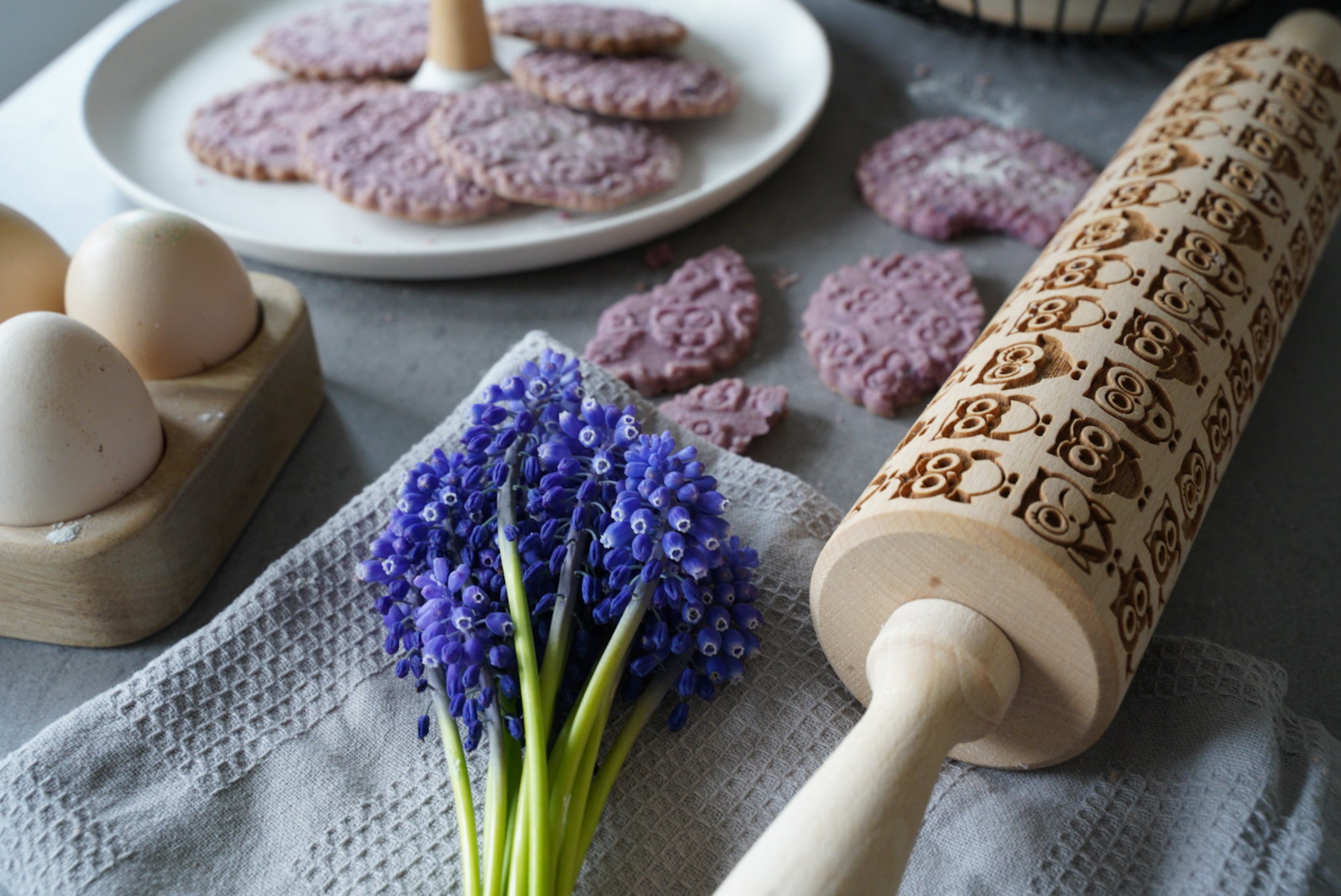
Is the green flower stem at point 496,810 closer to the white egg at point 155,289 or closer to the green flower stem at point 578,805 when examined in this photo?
the green flower stem at point 578,805

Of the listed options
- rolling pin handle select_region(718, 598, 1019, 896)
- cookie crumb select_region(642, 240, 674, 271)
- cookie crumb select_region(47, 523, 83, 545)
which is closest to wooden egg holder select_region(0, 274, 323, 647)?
cookie crumb select_region(47, 523, 83, 545)

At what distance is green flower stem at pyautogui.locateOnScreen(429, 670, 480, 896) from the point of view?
1.66 feet

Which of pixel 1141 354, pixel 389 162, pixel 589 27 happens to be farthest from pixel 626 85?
pixel 1141 354

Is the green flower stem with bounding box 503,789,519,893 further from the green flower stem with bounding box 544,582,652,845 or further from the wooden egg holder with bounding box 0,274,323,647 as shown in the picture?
the wooden egg holder with bounding box 0,274,323,647

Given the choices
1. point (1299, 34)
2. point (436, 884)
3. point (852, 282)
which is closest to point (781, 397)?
point (852, 282)

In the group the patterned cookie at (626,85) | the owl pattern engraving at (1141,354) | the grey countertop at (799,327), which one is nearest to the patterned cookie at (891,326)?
the grey countertop at (799,327)

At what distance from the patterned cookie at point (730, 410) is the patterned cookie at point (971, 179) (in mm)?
298

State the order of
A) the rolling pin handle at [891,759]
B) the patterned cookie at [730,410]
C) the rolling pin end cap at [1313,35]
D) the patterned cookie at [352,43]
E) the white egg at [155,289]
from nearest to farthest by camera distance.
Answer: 1. the rolling pin handle at [891,759]
2. the white egg at [155,289]
3. the patterned cookie at [730,410]
4. the rolling pin end cap at [1313,35]
5. the patterned cookie at [352,43]

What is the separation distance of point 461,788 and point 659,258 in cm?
59

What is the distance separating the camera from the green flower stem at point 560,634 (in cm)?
55

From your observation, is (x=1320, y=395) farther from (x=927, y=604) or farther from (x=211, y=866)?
(x=211, y=866)

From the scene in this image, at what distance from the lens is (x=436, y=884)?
1.78 ft

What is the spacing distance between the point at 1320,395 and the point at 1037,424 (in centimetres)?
49

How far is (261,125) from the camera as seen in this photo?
1091 mm
